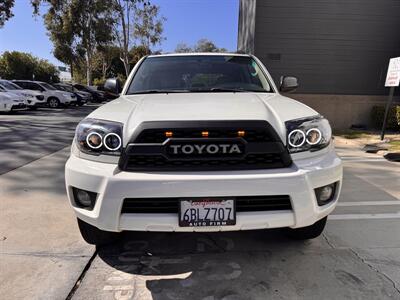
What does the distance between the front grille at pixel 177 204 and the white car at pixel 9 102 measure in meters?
16.0

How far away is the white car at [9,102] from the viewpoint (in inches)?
648

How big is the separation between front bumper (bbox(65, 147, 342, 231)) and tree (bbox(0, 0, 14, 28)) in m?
21.5

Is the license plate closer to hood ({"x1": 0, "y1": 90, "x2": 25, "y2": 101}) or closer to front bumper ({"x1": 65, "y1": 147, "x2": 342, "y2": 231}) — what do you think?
front bumper ({"x1": 65, "y1": 147, "x2": 342, "y2": 231})

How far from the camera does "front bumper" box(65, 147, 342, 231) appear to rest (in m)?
2.59

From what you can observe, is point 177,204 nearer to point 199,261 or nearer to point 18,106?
point 199,261

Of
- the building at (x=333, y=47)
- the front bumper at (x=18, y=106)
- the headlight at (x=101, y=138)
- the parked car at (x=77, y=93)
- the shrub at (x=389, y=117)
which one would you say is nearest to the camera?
the headlight at (x=101, y=138)

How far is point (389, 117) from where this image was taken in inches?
464

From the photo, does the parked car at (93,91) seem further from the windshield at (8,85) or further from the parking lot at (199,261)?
the parking lot at (199,261)

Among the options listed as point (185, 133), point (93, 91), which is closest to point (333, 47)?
point (185, 133)

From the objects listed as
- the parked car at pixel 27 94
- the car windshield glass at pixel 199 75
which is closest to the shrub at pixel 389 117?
the car windshield glass at pixel 199 75

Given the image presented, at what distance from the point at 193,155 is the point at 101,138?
70 cm

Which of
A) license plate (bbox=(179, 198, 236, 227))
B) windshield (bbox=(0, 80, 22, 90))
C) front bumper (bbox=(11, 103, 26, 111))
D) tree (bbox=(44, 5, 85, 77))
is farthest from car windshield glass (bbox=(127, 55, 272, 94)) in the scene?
tree (bbox=(44, 5, 85, 77))

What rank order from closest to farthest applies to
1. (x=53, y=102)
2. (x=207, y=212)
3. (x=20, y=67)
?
(x=207, y=212), (x=53, y=102), (x=20, y=67)

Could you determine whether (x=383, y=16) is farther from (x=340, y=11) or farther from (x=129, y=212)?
(x=129, y=212)
